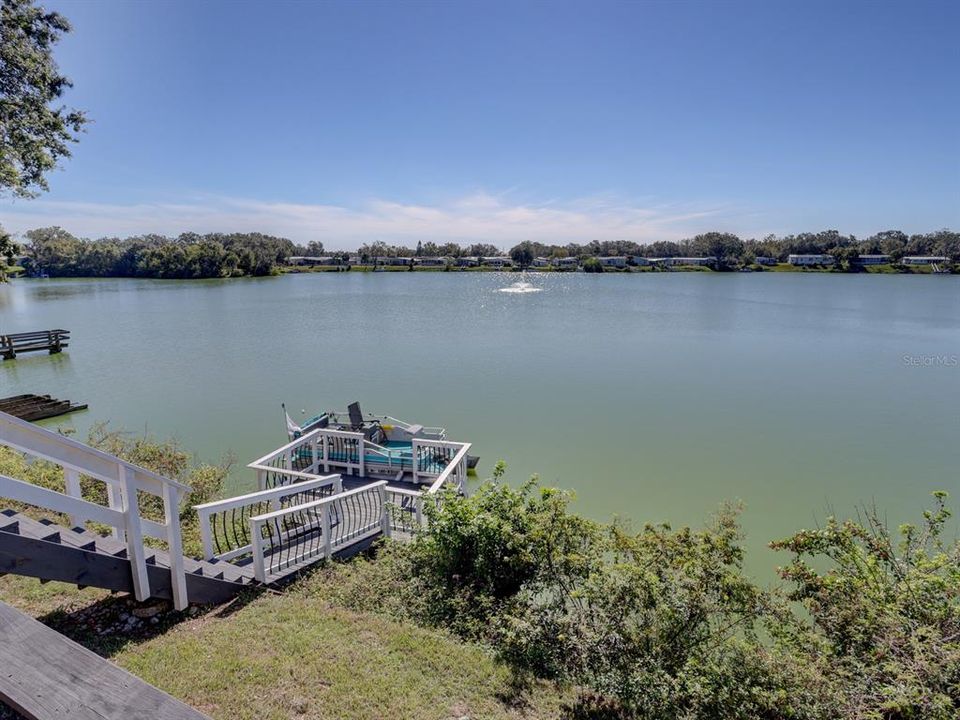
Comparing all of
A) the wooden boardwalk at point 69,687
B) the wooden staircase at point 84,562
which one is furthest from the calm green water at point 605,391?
the wooden boardwalk at point 69,687

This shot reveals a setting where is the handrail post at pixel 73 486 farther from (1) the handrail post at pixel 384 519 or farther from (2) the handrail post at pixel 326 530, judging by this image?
(1) the handrail post at pixel 384 519

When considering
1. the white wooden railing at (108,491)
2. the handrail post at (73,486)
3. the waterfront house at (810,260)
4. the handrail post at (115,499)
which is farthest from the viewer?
the waterfront house at (810,260)

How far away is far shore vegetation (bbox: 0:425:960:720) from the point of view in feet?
11.3

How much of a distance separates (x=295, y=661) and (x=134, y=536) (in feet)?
5.26

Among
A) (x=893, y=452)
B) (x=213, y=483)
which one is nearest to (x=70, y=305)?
(x=213, y=483)

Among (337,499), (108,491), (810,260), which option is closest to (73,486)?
(108,491)

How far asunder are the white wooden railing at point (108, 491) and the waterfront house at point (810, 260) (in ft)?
450

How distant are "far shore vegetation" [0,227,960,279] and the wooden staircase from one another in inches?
3510

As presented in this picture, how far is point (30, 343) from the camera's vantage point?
84.5 ft

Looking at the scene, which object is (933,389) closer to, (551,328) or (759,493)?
(759,493)

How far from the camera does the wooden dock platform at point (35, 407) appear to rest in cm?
1565

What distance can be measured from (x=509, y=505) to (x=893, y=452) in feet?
46.3

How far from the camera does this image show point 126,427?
1567cm

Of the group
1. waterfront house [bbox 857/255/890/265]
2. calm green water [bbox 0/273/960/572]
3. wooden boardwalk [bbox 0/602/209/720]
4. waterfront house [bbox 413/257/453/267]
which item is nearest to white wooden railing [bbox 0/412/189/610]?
wooden boardwalk [bbox 0/602/209/720]
